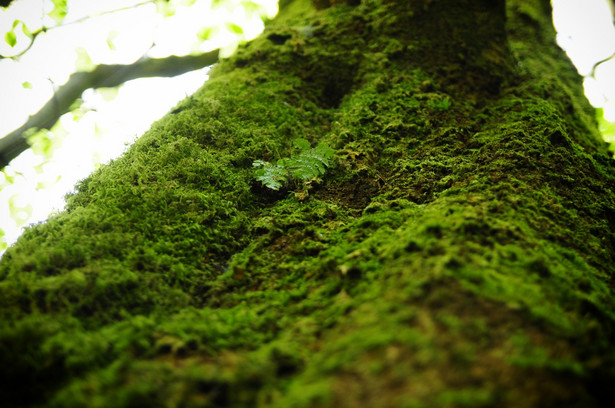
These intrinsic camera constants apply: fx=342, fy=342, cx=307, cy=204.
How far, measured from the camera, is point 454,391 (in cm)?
127

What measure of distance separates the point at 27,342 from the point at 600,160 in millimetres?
5058

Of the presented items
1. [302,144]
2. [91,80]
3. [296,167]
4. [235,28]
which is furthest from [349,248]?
[91,80]

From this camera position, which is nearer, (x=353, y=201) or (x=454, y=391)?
(x=454, y=391)

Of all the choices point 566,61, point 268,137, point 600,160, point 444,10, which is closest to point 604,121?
point 566,61

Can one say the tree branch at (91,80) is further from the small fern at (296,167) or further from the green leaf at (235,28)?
the small fern at (296,167)

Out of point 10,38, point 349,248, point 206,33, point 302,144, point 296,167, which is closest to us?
point 349,248

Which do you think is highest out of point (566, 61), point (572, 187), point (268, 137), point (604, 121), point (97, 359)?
point (268, 137)

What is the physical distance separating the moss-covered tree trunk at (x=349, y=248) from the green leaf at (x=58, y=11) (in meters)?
2.61

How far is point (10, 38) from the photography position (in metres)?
4.77

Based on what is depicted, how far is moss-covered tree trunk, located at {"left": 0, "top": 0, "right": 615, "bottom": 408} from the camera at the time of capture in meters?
1.46

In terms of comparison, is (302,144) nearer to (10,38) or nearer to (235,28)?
(235,28)

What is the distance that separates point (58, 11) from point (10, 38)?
29.1 inches

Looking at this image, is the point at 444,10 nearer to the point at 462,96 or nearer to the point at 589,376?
the point at 462,96

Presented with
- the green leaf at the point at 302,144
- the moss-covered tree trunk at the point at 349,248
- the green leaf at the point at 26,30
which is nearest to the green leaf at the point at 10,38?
the green leaf at the point at 26,30
